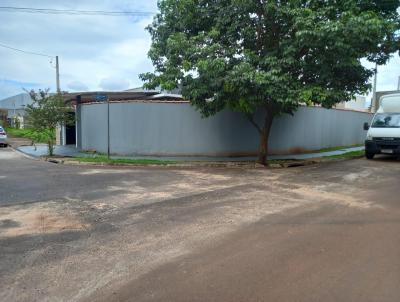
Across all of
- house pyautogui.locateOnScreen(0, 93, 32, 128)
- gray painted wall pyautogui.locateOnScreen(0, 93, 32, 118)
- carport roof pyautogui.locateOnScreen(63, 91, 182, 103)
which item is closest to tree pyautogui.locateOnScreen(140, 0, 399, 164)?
carport roof pyautogui.locateOnScreen(63, 91, 182, 103)

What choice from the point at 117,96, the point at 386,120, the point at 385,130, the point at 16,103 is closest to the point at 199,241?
the point at 385,130

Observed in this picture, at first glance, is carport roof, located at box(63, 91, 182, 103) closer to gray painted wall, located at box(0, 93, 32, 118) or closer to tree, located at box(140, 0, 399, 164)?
tree, located at box(140, 0, 399, 164)

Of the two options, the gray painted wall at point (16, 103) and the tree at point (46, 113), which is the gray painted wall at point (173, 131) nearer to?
the tree at point (46, 113)

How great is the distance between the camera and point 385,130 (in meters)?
16.9

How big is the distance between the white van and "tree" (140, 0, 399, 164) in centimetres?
380

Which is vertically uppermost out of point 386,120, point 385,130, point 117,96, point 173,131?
point 117,96

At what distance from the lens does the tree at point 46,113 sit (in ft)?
57.8

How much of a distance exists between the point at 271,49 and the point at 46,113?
10.5 meters

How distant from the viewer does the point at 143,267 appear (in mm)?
4691

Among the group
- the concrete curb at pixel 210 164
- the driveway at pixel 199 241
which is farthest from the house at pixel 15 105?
the driveway at pixel 199 241

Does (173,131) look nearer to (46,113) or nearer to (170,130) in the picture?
(170,130)

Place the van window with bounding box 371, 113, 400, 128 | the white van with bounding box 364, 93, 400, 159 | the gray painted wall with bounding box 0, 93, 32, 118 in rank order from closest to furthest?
the white van with bounding box 364, 93, 400, 159, the van window with bounding box 371, 113, 400, 128, the gray painted wall with bounding box 0, 93, 32, 118

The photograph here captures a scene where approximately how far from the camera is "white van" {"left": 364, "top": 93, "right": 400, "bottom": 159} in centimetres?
1656

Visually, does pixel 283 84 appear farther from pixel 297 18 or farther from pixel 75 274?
pixel 75 274
